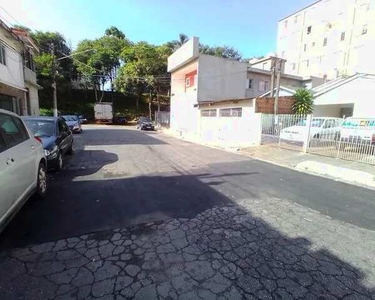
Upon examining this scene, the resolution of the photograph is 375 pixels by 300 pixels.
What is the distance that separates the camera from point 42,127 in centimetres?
787

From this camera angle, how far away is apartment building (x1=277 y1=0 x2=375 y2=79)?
35.2 meters

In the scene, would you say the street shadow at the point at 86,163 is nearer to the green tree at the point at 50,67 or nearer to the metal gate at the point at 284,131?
the metal gate at the point at 284,131

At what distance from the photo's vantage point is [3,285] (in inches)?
98.4

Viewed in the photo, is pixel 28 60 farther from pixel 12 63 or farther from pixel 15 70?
pixel 12 63

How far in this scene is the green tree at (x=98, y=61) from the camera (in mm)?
42188

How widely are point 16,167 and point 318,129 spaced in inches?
443

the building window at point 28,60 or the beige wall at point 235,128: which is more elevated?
the building window at point 28,60

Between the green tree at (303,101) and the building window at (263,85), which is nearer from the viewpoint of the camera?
the green tree at (303,101)

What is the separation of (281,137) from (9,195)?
12.0 meters

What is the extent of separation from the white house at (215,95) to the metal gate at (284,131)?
716mm

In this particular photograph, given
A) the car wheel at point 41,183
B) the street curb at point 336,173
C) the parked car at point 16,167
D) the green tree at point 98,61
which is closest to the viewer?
the parked car at point 16,167

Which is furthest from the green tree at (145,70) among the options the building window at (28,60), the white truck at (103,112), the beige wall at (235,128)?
the beige wall at (235,128)

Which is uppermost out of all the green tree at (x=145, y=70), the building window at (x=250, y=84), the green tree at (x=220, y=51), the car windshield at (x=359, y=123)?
the green tree at (x=220, y=51)

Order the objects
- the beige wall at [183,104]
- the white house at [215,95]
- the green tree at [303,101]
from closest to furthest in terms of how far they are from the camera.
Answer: the white house at [215,95] → the green tree at [303,101] → the beige wall at [183,104]
